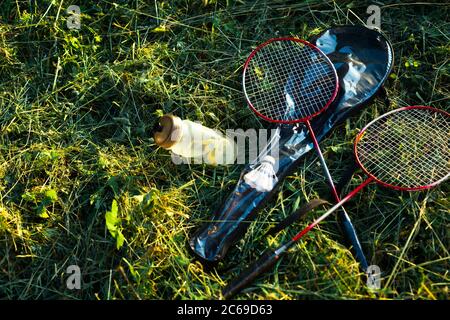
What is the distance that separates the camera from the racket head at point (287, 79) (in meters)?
2.71

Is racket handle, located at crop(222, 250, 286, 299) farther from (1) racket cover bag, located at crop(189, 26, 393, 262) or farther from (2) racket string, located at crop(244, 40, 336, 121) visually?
(2) racket string, located at crop(244, 40, 336, 121)

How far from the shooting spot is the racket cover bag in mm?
2512

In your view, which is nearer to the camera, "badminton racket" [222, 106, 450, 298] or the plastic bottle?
"badminton racket" [222, 106, 450, 298]

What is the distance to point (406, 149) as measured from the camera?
2.62 meters

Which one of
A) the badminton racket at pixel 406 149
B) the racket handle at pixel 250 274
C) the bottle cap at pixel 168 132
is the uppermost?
the bottle cap at pixel 168 132

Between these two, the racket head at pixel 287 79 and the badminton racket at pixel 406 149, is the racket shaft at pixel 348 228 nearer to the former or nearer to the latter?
the badminton racket at pixel 406 149

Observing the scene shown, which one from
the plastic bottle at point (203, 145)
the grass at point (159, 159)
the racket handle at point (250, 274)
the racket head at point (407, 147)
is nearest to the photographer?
the racket handle at point (250, 274)

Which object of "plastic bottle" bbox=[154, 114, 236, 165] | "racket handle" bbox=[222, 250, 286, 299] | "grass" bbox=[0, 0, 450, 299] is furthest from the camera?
"plastic bottle" bbox=[154, 114, 236, 165]

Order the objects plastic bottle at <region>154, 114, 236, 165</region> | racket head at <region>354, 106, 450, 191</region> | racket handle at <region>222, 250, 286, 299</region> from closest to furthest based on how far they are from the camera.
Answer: racket handle at <region>222, 250, 286, 299</region>, racket head at <region>354, 106, 450, 191</region>, plastic bottle at <region>154, 114, 236, 165</region>

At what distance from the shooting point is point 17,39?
10.1 ft

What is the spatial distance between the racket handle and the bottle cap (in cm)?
69

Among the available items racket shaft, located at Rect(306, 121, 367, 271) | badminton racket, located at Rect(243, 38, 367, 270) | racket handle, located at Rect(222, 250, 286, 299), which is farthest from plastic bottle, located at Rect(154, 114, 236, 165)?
racket handle, located at Rect(222, 250, 286, 299)

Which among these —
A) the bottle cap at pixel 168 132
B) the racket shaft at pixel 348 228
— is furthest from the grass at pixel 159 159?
the bottle cap at pixel 168 132

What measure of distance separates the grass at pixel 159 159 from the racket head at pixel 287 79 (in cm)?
12
